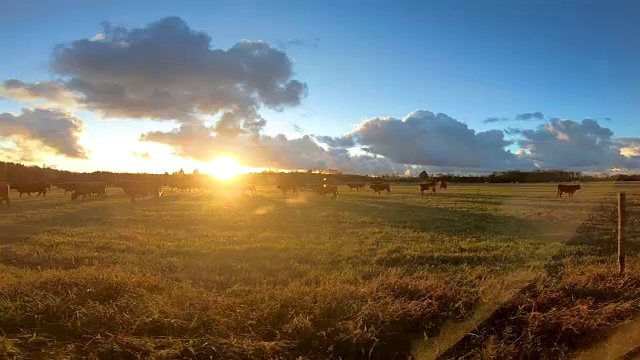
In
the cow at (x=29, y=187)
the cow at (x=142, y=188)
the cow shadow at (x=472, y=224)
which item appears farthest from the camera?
the cow at (x=29, y=187)

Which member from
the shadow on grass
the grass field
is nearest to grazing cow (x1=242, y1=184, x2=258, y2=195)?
the grass field

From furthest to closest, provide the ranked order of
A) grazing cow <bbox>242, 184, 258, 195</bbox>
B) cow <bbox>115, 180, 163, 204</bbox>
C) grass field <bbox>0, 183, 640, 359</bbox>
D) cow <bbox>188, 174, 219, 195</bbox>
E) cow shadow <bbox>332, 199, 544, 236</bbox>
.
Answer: cow <bbox>188, 174, 219, 195</bbox>, grazing cow <bbox>242, 184, 258, 195</bbox>, cow <bbox>115, 180, 163, 204</bbox>, cow shadow <bbox>332, 199, 544, 236</bbox>, grass field <bbox>0, 183, 640, 359</bbox>

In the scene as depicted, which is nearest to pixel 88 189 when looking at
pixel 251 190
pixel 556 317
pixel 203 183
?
pixel 251 190

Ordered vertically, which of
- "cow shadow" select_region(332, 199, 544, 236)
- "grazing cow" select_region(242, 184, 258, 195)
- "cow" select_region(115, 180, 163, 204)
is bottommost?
"cow shadow" select_region(332, 199, 544, 236)

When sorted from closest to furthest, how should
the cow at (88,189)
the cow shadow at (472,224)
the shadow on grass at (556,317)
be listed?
the shadow on grass at (556,317) → the cow shadow at (472,224) → the cow at (88,189)

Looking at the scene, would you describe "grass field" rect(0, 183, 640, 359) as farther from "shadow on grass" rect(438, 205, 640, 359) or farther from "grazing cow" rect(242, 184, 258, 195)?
"grazing cow" rect(242, 184, 258, 195)

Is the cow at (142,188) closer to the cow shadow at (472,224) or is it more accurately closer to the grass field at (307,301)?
the cow shadow at (472,224)

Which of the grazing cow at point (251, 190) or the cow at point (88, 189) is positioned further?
the grazing cow at point (251, 190)

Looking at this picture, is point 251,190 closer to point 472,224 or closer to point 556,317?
point 472,224

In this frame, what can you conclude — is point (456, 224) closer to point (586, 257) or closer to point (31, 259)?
point (586, 257)

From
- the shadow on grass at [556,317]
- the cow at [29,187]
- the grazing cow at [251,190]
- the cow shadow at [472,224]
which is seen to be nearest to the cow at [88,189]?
the cow at [29,187]

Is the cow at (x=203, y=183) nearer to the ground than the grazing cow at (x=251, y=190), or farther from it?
farther from it

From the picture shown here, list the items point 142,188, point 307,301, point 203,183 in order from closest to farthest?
point 307,301
point 142,188
point 203,183

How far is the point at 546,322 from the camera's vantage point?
6.30 meters
